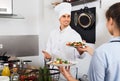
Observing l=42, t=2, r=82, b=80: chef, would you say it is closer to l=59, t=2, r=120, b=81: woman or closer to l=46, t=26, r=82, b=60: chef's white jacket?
l=46, t=26, r=82, b=60: chef's white jacket

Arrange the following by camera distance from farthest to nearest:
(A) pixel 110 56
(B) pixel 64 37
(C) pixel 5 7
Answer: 1. (C) pixel 5 7
2. (B) pixel 64 37
3. (A) pixel 110 56

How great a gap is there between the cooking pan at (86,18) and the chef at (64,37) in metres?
0.14

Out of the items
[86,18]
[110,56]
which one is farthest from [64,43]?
[110,56]

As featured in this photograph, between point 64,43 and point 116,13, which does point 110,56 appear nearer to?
point 116,13

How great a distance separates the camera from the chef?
196 centimetres

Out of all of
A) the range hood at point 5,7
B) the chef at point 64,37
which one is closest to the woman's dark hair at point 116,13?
the chef at point 64,37

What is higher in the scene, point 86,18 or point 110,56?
point 86,18

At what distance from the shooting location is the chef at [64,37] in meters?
1.96

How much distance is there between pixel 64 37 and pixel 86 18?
0.29 m

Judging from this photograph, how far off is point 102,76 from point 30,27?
7.87 feet

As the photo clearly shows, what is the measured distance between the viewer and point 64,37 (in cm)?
205

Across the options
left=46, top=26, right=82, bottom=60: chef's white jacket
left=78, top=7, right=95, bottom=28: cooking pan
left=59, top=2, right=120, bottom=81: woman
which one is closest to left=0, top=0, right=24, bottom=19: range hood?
left=46, top=26, right=82, bottom=60: chef's white jacket

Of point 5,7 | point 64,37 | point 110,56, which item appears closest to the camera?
point 110,56

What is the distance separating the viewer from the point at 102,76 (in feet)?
3.41
